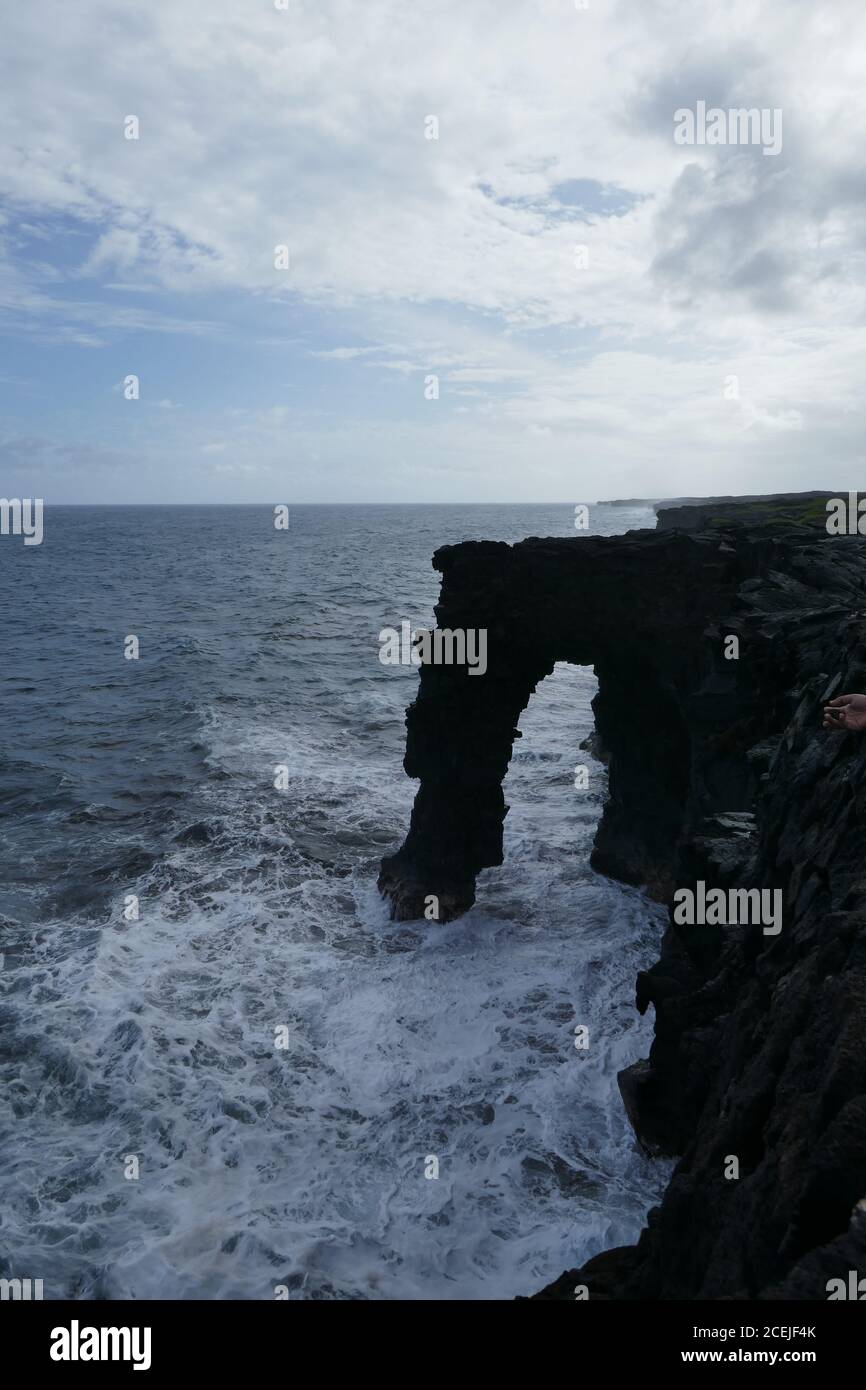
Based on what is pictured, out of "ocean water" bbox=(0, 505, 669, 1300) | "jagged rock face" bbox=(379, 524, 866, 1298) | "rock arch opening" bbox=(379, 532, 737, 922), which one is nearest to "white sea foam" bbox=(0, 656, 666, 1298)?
"ocean water" bbox=(0, 505, 669, 1300)

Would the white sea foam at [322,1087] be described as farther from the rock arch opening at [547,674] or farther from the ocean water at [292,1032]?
the rock arch opening at [547,674]

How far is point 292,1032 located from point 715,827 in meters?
10.2

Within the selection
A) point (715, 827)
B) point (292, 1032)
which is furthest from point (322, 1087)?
point (715, 827)

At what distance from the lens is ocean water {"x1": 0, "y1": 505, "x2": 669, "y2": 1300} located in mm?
12539

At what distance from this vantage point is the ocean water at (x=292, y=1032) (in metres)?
12.5

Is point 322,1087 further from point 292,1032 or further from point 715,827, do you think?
point 715,827

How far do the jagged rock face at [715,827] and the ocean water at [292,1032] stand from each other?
6.82ft

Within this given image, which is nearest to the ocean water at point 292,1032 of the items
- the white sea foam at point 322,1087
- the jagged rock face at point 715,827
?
the white sea foam at point 322,1087
